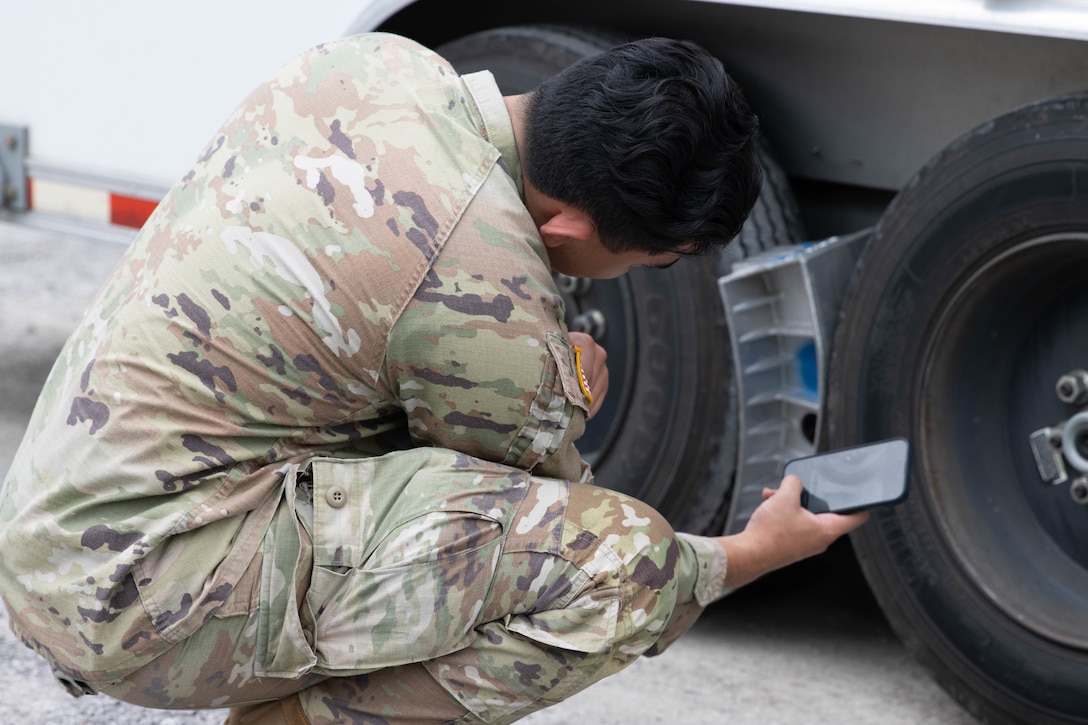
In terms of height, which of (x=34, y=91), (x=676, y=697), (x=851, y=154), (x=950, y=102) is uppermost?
(x=950, y=102)

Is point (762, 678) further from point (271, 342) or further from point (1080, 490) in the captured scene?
point (271, 342)

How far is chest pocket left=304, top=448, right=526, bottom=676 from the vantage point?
165 centimetres

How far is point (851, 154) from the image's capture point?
8.23ft

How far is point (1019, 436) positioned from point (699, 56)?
97cm

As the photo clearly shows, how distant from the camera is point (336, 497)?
1.68 m

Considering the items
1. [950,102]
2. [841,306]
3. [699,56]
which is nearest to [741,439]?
[841,306]

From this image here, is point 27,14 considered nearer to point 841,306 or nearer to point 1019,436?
point 841,306

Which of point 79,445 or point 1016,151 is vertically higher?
point 1016,151

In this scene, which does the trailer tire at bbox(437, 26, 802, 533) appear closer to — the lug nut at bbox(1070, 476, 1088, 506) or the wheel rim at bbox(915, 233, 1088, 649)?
the wheel rim at bbox(915, 233, 1088, 649)

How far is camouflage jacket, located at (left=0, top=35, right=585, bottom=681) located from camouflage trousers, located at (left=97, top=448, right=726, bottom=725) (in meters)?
0.05

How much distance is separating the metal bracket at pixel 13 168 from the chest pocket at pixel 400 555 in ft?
7.04

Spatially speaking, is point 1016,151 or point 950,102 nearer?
point 1016,151

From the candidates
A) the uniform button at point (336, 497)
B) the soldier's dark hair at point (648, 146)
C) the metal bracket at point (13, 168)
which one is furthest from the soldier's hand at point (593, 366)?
the metal bracket at point (13, 168)

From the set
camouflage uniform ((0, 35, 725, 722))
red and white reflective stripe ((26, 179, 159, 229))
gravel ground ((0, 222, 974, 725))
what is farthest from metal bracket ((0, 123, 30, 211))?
camouflage uniform ((0, 35, 725, 722))
